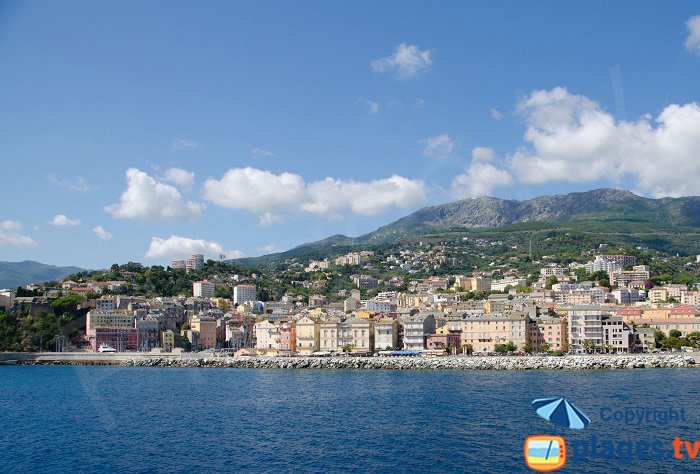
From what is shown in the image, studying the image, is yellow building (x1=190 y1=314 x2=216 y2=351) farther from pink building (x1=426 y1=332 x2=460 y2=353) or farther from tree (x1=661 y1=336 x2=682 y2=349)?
tree (x1=661 y1=336 x2=682 y2=349)

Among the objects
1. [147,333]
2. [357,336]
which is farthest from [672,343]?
[147,333]

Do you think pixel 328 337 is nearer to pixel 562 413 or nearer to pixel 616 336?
pixel 616 336

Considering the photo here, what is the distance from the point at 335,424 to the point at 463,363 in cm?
2265

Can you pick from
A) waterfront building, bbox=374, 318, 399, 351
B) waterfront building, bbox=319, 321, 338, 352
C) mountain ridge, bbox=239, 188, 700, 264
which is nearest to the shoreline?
waterfront building, bbox=319, 321, 338, 352

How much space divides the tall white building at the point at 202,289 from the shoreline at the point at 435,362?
3653 centimetres

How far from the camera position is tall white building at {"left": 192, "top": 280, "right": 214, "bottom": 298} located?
298 feet

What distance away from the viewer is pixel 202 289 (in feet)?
299

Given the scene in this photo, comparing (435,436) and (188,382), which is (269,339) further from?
(435,436)

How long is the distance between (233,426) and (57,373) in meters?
27.6

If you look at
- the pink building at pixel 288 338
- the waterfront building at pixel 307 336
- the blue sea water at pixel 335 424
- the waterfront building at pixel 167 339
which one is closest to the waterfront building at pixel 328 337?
the waterfront building at pixel 307 336

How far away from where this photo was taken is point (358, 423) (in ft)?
73.1

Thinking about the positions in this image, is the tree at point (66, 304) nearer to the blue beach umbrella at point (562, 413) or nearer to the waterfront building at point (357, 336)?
the waterfront building at point (357, 336)

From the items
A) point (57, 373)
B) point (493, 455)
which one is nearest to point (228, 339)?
point (57, 373)

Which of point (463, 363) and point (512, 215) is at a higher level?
point (512, 215)
